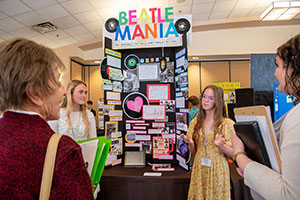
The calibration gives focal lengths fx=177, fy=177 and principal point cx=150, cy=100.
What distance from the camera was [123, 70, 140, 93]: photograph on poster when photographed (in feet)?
7.62

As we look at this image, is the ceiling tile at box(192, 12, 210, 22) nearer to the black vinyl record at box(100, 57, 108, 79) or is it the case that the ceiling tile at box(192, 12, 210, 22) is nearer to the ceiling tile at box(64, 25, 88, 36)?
the ceiling tile at box(64, 25, 88, 36)

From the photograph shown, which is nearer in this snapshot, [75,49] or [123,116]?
[123,116]

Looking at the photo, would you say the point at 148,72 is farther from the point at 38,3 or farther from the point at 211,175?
the point at 38,3

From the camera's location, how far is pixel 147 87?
7.54 feet

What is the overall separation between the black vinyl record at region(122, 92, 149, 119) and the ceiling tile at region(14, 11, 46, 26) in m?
3.69

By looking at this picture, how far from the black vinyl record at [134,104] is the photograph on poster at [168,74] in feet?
1.11

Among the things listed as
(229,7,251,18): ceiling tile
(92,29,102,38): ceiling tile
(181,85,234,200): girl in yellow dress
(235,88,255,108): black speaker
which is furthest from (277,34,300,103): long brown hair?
(92,29,102,38): ceiling tile

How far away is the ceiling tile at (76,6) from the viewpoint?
4002 millimetres

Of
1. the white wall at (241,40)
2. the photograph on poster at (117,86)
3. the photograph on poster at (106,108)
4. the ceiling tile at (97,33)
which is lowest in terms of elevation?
the photograph on poster at (106,108)

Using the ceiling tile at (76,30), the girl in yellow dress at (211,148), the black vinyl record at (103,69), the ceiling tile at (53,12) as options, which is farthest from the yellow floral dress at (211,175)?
the ceiling tile at (76,30)

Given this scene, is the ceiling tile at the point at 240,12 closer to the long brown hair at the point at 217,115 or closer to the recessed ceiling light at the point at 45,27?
the long brown hair at the point at 217,115

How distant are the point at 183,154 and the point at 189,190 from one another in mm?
420

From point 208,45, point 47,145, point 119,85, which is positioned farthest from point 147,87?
point 208,45

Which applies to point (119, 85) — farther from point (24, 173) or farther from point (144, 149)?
point (24, 173)
